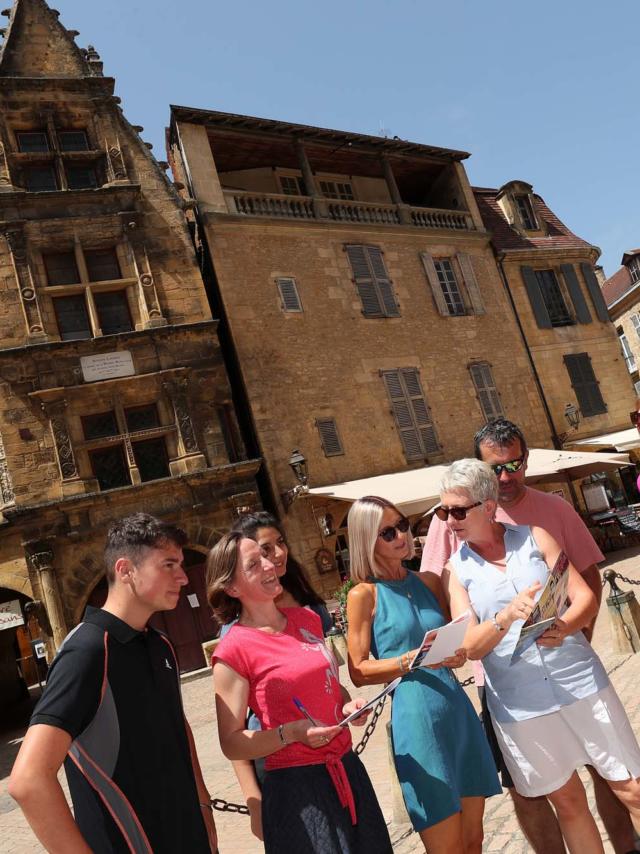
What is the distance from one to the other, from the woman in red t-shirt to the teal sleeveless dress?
155 millimetres

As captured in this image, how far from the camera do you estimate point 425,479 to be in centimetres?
1274

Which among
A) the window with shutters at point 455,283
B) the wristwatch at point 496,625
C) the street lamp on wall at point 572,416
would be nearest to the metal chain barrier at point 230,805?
the wristwatch at point 496,625

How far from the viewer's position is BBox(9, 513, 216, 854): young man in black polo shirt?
164cm

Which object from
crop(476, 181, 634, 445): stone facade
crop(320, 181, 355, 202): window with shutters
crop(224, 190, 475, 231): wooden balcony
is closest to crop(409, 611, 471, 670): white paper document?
crop(224, 190, 475, 231): wooden balcony

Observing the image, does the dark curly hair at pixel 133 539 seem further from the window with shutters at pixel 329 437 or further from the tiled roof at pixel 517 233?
the tiled roof at pixel 517 233

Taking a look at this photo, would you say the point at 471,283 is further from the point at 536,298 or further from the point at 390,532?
the point at 390,532

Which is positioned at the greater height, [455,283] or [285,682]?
[455,283]

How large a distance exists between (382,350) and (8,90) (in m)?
9.20

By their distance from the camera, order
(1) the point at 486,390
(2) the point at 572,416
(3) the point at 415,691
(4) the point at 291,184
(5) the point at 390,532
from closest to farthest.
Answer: (3) the point at 415,691 < (5) the point at 390,532 < (1) the point at 486,390 < (4) the point at 291,184 < (2) the point at 572,416

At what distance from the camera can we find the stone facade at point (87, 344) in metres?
11.5

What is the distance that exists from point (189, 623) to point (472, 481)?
10.4 meters

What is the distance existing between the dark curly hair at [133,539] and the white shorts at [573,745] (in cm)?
150

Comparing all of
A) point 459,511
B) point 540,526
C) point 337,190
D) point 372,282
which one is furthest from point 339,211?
point 459,511

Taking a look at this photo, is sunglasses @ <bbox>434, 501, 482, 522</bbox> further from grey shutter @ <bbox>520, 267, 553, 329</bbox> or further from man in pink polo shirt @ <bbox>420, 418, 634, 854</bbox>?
grey shutter @ <bbox>520, 267, 553, 329</bbox>
